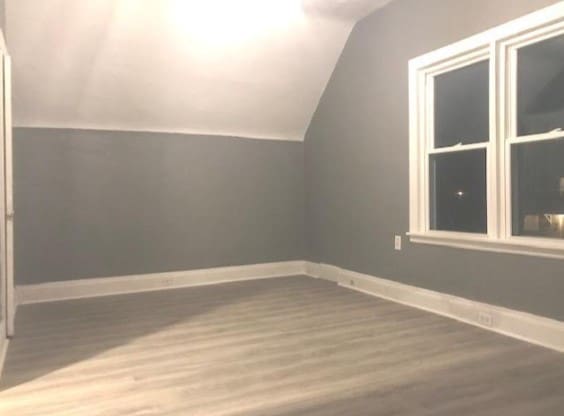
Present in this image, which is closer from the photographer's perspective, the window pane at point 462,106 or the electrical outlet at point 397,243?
the window pane at point 462,106

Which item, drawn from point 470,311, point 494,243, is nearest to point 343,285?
point 470,311

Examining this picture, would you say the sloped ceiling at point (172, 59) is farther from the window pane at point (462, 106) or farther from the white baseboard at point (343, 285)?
the white baseboard at point (343, 285)

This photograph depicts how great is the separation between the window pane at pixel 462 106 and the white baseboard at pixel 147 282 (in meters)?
2.46

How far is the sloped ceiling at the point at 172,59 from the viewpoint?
3.92 m

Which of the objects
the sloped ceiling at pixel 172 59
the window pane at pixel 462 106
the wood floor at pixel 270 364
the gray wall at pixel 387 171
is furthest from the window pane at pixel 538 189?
the sloped ceiling at pixel 172 59

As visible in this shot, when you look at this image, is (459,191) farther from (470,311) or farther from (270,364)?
(270,364)

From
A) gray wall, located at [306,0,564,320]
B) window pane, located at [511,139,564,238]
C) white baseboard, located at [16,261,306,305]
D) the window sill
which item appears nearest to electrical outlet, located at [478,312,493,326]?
gray wall, located at [306,0,564,320]

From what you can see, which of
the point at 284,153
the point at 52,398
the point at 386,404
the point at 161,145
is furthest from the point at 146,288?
the point at 386,404

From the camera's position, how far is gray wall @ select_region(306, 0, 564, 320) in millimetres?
3340

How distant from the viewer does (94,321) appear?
148 inches

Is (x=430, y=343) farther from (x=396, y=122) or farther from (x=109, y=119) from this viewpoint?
(x=109, y=119)

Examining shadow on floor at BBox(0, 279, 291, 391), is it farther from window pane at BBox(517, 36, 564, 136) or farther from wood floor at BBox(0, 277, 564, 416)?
window pane at BBox(517, 36, 564, 136)

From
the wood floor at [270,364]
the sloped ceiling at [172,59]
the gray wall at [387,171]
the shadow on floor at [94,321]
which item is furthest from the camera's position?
the sloped ceiling at [172,59]

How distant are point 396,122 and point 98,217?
2991 mm
